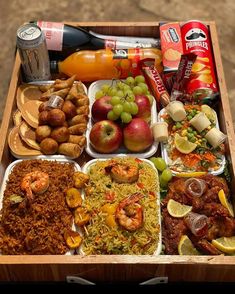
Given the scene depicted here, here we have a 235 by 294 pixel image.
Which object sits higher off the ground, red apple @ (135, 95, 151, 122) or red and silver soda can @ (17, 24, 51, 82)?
red and silver soda can @ (17, 24, 51, 82)

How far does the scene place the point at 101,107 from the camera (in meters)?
1.95

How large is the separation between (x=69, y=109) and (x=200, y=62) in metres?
0.67

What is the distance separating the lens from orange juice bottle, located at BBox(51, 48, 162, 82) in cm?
217

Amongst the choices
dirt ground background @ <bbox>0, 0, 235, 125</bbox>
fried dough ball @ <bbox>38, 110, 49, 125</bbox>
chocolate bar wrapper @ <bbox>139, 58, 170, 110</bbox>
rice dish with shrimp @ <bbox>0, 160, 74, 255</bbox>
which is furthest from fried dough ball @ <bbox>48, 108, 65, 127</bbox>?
dirt ground background @ <bbox>0, 0, 235, 125</bbox>

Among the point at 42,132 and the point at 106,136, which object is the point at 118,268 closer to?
the point at 106,136

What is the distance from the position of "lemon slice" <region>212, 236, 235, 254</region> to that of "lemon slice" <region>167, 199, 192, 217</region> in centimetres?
15

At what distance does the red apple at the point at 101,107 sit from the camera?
195cm

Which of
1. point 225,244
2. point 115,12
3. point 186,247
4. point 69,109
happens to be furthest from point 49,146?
point 115,12

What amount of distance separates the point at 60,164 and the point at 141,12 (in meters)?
1.38

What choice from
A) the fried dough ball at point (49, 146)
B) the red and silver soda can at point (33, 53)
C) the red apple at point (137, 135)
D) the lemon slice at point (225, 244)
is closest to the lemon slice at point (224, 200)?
the lemon slice at point (225, 244)

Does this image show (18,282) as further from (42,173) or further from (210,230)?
(210,230)

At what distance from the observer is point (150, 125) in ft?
6.63

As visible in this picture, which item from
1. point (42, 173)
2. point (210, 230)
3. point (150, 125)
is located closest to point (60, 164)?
point (42, 173)

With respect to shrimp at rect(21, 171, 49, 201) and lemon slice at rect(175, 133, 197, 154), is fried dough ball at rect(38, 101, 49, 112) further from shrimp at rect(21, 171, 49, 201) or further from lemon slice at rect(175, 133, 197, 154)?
lemon slice at rect(175, 133, 197, 154)
